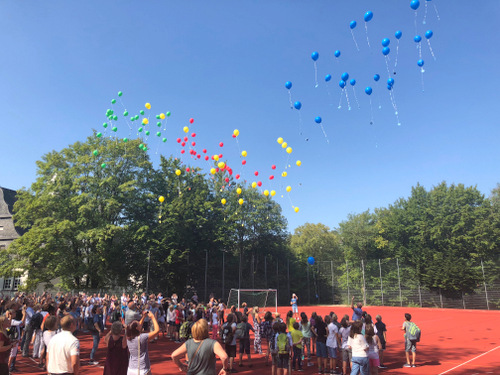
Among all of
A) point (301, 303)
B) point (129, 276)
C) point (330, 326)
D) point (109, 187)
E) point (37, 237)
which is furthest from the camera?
point (301, 303)

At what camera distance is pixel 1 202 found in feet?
150

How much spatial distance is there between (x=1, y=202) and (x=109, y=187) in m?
22.6

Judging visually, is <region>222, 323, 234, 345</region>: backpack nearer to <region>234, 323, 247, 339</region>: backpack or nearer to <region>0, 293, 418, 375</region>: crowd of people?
<region>0, 293, 418, 375</region>: crowd of people

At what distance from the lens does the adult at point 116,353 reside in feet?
17.3

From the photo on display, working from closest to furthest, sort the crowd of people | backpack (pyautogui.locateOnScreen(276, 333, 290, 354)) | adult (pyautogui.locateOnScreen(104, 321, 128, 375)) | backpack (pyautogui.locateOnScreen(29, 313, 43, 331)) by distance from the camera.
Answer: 1. the crowd of people
2. adult (pyautogui.locateOnScreen(104, 321, 128, 375))
3. backpack (pyautogui.locateOnScreen(276, 333, 290, 354))
4. backpack (pyautogui.locateOnScreen(29, 313, 43, 331))

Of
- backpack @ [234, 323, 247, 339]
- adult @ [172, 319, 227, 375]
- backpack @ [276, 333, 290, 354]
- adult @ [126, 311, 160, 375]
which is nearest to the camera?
adult @ [172, 319, 227, 375]

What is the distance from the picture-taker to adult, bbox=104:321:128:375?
527cm

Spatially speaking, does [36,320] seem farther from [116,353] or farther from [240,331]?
[116,353]

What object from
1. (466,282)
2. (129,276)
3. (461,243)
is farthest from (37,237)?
(461,243)

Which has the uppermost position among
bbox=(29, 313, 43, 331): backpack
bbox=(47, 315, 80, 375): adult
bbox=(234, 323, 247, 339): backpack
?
bbox=(47, 315, 80, 375): adult

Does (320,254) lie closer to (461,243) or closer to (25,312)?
(461,243)

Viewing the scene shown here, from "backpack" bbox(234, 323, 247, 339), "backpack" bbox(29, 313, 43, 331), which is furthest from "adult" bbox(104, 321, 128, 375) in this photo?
"backpack" bbox(29, 313, 43, 331)

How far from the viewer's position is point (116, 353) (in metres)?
5.30

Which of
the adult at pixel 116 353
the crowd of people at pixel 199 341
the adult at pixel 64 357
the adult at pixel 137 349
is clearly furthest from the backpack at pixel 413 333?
the adult at pixel 64 357
